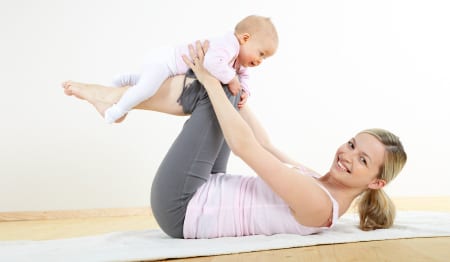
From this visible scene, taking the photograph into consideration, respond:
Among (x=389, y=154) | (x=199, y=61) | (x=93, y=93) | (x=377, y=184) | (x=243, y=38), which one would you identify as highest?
(x=243, y=38)

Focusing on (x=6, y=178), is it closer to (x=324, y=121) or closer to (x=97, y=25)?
(x=97, y=25)

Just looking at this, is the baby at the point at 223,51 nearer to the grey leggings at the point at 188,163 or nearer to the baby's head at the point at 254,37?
the baby's head at the point at 254,37

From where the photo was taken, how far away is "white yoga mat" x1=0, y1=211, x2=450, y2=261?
1603 millimetres

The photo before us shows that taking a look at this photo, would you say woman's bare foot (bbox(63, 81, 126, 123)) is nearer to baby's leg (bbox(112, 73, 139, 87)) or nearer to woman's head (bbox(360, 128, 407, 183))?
baby's leg (bbox(112, 73, 139, 87))

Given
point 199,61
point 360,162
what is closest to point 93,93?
point 199,61

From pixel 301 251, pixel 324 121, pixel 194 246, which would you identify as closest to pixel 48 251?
pixel 194 246

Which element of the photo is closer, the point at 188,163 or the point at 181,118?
the point at 188,163

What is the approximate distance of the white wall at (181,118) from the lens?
13.8 ft

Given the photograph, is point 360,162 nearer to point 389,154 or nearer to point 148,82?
point 389,154

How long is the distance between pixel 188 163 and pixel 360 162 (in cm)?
60

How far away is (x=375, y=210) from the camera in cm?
203

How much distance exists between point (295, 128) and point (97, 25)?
183 centimetres

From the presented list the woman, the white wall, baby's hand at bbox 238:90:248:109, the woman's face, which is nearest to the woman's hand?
the woman

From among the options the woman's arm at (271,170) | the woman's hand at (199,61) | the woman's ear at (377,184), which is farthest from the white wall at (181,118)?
the woman's arm at (271,170)
